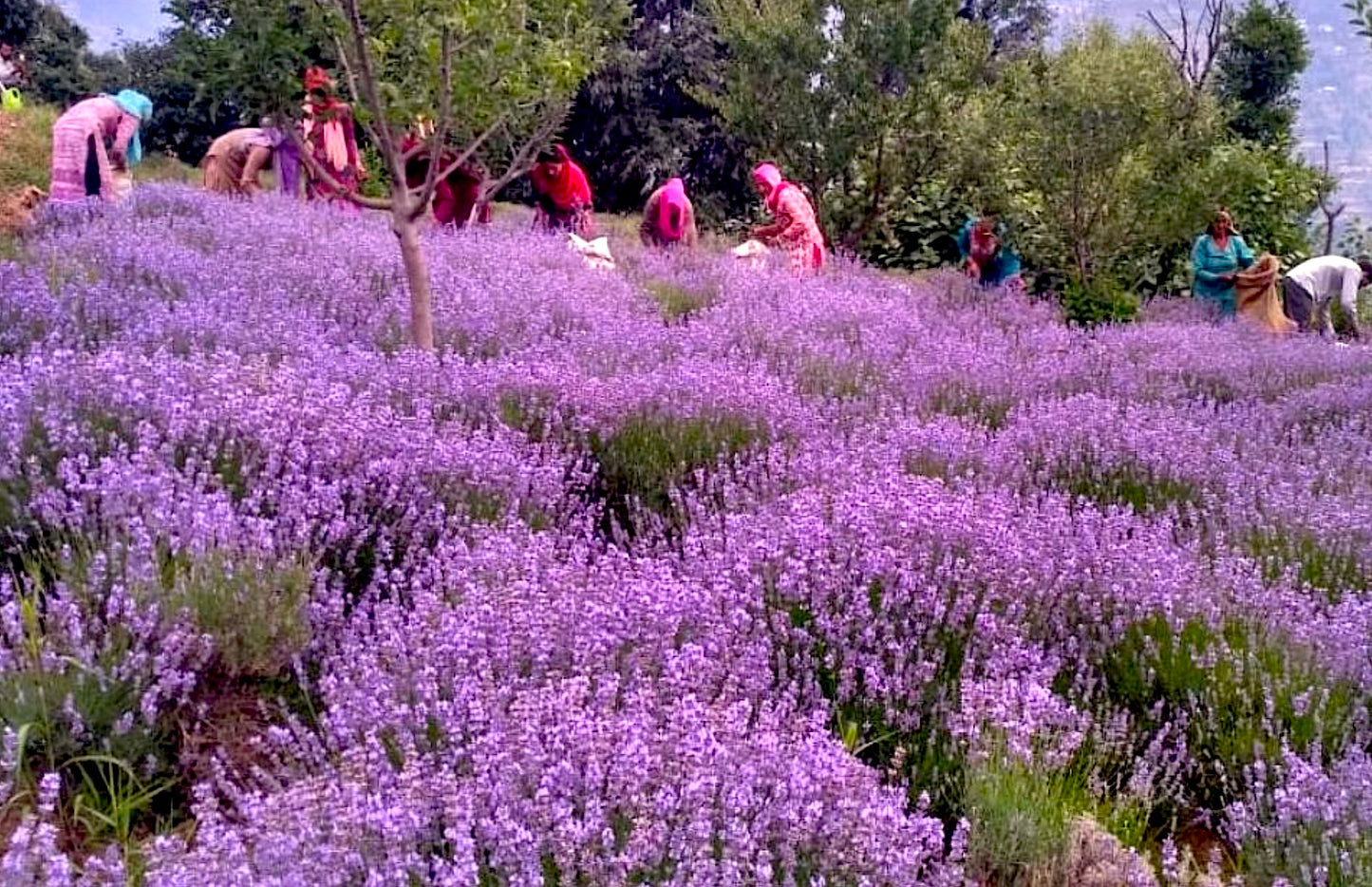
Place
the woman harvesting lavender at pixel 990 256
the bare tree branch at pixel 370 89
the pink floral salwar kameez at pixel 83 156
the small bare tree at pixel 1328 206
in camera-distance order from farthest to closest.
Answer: the small bare tree at pixel 1328 206 < the woman harvesting lavender at pixel 990 256 < the pink floral salwar kameez at pixel 83 156 < the bare tree branch at pixel 370 89

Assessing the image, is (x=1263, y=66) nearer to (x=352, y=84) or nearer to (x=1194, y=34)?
(x=1194, y=34)

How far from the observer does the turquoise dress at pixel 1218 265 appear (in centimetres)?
1005

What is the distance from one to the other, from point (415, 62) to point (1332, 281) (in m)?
7.54

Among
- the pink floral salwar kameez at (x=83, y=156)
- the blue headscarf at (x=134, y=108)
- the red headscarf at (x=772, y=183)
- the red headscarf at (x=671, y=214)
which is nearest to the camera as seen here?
the pink floral salwar kameez at (x=83, y=156)

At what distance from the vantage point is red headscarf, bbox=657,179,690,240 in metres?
9.99

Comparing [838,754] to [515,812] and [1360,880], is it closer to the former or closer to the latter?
[515,812]

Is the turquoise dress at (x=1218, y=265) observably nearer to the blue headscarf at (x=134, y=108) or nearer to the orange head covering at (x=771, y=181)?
the orange head covering at (x=771, y=181)

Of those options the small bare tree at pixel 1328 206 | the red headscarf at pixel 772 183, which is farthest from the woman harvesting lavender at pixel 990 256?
the small bare tree at pixel 1328 206

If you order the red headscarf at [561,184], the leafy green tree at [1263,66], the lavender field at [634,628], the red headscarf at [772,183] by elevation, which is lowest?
the lavender field at [634,628]

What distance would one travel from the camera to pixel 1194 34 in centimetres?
1429

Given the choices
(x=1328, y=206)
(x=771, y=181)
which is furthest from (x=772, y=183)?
(x=1328, y=206)

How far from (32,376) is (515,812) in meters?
2.09

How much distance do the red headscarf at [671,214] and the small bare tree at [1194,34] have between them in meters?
5.61

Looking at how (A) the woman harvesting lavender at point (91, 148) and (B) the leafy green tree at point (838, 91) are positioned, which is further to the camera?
(B) the leafy green tree at point (838, 91)
